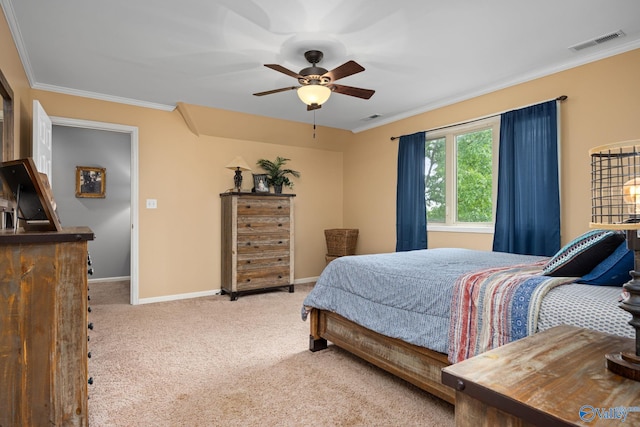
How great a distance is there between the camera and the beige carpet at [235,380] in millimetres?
1864

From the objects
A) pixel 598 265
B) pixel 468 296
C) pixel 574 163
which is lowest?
pixel 468 296

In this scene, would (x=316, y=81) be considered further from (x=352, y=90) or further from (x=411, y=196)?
(x=411, y=196)

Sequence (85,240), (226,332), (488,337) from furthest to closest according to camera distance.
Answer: (226,332)
(488,337)
(85,240)

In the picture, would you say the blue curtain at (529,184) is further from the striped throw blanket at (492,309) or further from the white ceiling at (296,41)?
the striped throw blanket at (492,309)

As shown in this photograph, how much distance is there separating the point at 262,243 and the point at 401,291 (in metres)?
2.80

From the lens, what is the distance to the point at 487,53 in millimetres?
3010

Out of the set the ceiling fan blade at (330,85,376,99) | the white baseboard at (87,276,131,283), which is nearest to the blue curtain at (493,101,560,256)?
the ceiling fan blade at (330,85,376,99)

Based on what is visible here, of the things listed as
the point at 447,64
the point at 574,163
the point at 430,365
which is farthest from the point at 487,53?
the point at 430,365

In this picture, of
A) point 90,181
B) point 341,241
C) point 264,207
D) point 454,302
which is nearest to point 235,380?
point 454,302

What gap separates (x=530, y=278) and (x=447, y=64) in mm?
2239

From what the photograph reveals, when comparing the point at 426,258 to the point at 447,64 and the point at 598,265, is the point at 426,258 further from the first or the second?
the point at 447,64

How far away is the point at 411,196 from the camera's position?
4.56m

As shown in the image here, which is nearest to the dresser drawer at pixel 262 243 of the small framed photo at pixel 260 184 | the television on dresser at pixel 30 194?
the small framed photo at pixel 260 184

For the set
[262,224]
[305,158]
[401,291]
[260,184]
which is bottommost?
[401,291]
